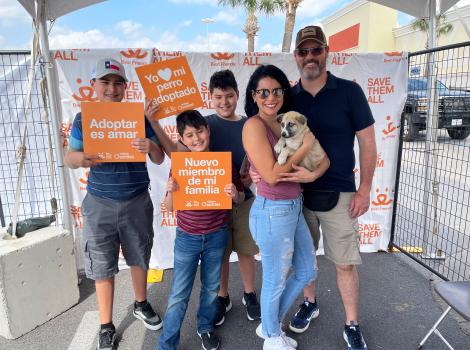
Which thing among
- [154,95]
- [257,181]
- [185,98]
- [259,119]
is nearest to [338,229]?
[257,181]

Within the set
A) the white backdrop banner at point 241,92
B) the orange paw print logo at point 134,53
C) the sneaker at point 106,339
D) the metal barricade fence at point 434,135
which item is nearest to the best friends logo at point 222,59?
the white backdrop banner at point 241,92

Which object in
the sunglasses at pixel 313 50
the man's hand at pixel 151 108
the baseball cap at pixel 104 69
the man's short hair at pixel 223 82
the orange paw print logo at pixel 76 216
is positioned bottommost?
the orange paw print logo at pixel 76 216

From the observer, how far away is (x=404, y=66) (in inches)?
147

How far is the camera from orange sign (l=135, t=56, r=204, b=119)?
2186 millimetres

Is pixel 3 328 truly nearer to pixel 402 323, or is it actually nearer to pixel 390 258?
pixel 402 323

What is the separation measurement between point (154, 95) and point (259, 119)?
31.7 inches

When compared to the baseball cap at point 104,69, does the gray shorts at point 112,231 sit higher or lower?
lower

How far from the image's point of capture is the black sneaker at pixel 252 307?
272 centimetres

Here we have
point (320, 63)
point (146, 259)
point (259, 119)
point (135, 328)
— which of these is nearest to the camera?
point (259, 119)

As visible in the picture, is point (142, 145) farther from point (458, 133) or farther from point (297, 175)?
point (458, 133)

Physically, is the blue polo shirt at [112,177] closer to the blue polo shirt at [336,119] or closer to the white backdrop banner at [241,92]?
the blue polo shirt at [336,119]

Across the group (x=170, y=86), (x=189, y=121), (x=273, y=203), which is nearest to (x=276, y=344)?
(x=273, y=203)

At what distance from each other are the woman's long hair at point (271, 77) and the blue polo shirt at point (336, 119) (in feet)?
0.53

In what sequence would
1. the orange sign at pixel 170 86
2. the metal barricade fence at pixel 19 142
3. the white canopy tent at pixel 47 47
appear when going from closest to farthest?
the orange sign at pixel 170 86, the white canopy tent at pixel 47 47, the metal barricade fence at pixel 19 142
